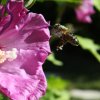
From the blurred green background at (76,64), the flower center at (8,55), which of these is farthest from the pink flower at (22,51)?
the blurred green background at (76,64)

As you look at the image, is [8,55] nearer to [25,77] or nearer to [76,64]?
[25,77]

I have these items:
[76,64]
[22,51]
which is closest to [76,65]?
[76,64]

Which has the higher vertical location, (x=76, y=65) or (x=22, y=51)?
(x=22, y=51)

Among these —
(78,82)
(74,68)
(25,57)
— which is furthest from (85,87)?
(25,57)

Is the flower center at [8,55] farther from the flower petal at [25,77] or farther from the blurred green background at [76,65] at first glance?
the blurred green background at [76,65]

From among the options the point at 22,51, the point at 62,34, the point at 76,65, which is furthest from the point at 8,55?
the point at 76,65

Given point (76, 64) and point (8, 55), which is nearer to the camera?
point (8, 55)

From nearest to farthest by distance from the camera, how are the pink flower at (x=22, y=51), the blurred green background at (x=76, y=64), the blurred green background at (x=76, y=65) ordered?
the pink flower at (x=22, y=51) → the blurred green background at (x=76, y=65) → the blurred green background at (x=76, y=64)
